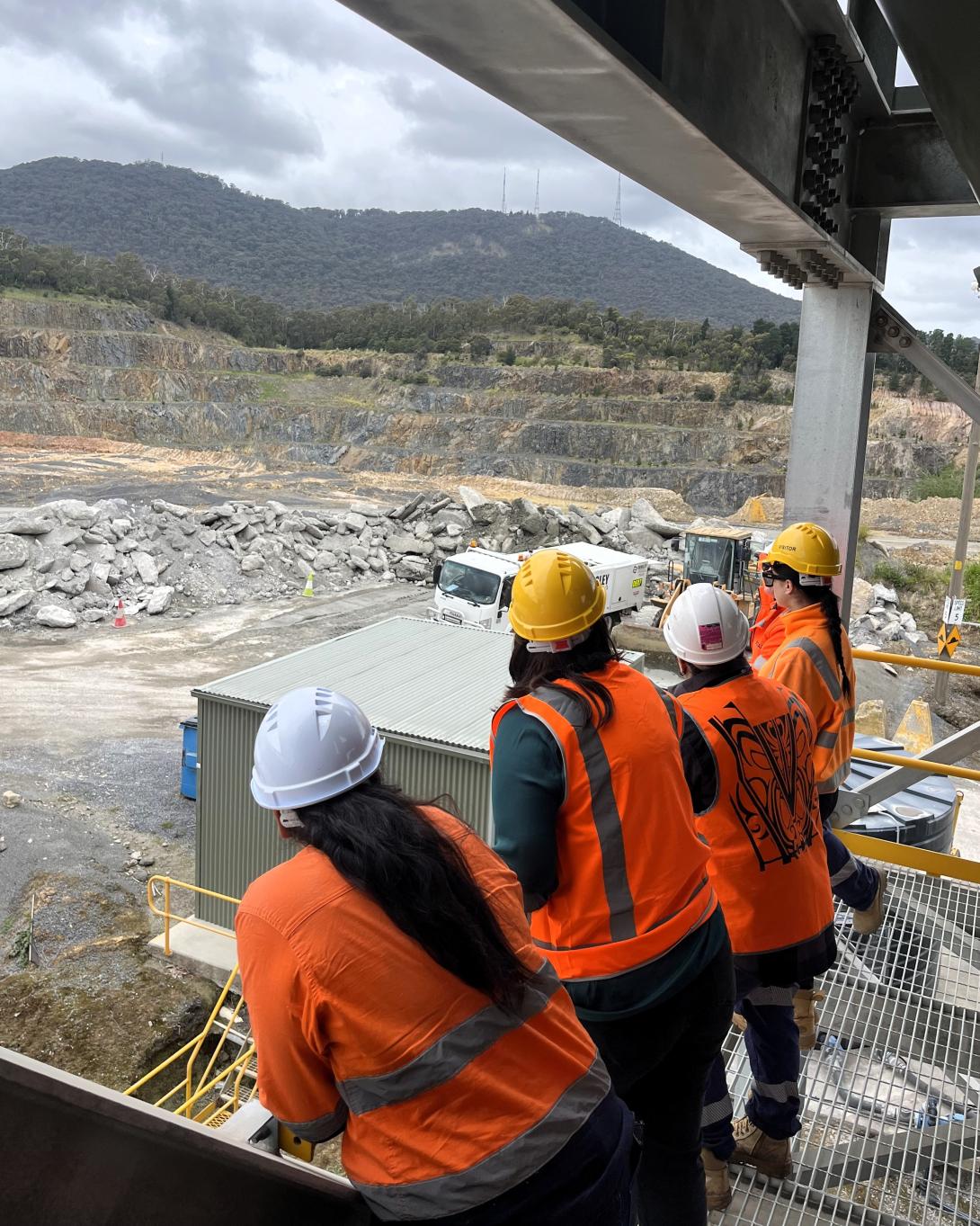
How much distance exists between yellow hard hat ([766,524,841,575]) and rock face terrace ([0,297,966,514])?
164 ft

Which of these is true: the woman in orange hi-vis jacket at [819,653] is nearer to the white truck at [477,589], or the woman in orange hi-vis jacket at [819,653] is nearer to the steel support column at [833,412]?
the steel support column at [833,412]

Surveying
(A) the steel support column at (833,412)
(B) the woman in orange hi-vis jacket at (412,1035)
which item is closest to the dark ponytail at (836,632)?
(A) the steel support column at (833,412)

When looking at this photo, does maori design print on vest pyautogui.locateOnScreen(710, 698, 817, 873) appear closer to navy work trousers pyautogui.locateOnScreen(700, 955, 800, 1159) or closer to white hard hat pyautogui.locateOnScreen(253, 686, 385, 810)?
navy work trousers pyautogui.locateOnScreen(700, 955, 800, 1159)

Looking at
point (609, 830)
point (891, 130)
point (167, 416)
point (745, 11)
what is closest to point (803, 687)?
point (609, 830)

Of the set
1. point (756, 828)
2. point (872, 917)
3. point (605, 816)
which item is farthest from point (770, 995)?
point (872, 917)

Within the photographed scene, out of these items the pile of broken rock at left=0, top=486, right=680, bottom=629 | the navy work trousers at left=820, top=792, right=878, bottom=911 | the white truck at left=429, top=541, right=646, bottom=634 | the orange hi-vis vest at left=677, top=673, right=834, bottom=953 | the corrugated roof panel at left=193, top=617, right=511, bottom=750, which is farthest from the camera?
the pile of broken rock at left=0, top=486, right=680, bottom=629

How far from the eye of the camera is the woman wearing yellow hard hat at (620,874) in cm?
219

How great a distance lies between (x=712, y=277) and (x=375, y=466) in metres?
101

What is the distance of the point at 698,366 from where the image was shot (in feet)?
226

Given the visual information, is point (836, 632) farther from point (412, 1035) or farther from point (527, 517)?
point (527, 517)

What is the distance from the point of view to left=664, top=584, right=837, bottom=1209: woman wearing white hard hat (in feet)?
8.76

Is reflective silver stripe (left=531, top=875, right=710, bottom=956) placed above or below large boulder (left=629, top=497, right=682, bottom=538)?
above

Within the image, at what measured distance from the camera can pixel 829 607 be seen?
3754mm

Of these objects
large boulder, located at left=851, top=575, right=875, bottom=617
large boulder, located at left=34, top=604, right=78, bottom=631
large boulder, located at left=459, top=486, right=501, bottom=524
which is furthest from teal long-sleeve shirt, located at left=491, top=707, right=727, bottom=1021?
large boulder, located at left=459, top=486, right=501, bottom=524
